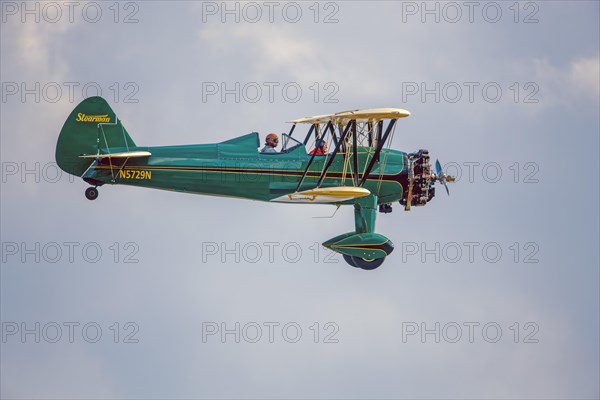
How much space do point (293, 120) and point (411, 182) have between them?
3323mm

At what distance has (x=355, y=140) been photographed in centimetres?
3731

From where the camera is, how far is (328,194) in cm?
3650

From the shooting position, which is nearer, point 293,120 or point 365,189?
point 365,189

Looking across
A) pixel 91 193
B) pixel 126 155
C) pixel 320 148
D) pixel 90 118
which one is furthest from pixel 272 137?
pixel 91 193

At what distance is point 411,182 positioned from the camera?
38844mm

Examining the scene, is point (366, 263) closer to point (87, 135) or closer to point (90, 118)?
point (87, 135)

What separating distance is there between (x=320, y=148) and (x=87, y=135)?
542 cm

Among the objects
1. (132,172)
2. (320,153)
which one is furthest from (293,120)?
(132,172)

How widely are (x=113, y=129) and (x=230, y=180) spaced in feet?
9.56

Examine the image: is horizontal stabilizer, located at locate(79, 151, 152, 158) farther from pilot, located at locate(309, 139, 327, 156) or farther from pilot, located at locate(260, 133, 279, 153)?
pilot, located at locate(309, 139, 327, 156)

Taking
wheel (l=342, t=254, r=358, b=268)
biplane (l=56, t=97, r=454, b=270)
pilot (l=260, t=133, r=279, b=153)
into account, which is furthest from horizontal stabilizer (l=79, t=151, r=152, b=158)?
wheel (l=342, t=254, r=358, b=268)

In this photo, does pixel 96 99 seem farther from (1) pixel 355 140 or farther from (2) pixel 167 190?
(1) pixel 355 140

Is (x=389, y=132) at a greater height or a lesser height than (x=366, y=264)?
greater

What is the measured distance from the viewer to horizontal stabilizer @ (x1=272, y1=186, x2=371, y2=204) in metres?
36.4
